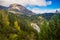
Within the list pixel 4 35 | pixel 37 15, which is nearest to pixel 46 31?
pixel 37 15

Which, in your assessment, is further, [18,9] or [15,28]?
[18,9]

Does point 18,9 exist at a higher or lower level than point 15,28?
higher

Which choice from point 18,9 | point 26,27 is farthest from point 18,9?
point 26,27

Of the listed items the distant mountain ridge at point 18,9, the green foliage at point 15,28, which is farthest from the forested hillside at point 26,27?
the distant mountain ridge at point 18,9

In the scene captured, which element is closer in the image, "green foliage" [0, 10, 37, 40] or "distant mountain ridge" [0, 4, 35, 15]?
"green foliage" [0, 10, 37, 40]

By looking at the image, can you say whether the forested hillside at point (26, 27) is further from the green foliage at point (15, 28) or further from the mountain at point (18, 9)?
the mountain at point (18, 9)

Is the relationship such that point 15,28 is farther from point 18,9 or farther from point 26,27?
point 18,9

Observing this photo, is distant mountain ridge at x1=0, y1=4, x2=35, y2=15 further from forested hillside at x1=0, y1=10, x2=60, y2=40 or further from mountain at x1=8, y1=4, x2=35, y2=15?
forested hillside at x1=0, y1=10, x2=60, y2=40

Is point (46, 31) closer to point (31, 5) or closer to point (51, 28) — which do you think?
point (51, 28)

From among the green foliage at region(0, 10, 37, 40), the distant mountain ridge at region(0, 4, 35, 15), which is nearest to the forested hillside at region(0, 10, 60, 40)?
the green foliage at region(0, 10, 37, 40)
